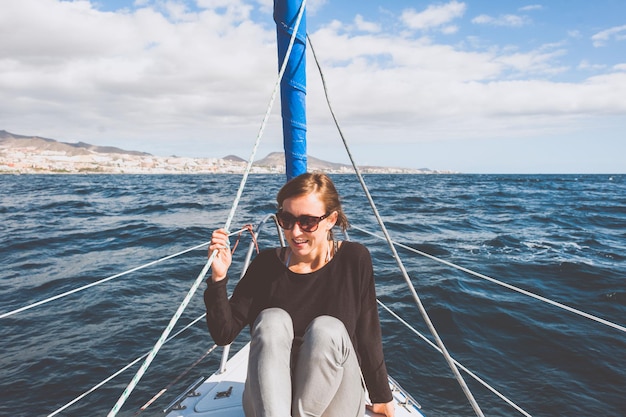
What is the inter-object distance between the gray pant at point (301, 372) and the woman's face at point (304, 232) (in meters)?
0.41

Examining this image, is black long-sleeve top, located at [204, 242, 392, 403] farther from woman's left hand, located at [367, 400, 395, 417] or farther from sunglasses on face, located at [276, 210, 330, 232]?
sunglasses on face, located at [276, 210, 330, 232]

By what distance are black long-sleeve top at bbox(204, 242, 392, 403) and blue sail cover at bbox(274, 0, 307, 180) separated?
1230 millimetres

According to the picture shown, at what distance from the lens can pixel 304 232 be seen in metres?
2.02

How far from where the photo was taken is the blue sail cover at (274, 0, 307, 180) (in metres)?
2.83

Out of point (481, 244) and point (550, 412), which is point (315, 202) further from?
point (481, 244)

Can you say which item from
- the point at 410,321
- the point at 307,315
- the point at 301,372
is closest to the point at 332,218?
the point at 307,315

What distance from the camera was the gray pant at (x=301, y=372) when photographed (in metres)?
1.65

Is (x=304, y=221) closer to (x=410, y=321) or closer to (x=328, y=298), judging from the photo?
(x=328, y=298)

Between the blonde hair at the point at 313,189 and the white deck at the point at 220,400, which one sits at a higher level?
the blonde hair at the point at 313,189

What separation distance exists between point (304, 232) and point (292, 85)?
4.77ft

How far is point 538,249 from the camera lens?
10.1m

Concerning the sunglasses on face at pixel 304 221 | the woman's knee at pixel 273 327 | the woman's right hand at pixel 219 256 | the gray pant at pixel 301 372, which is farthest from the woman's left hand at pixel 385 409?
the woman's right hand at pixel 219 256

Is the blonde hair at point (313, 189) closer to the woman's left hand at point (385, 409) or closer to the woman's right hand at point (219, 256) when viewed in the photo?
the woman's right hand at point (219, 256)

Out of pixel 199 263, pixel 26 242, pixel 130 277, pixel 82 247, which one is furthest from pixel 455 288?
pixel 26 242
